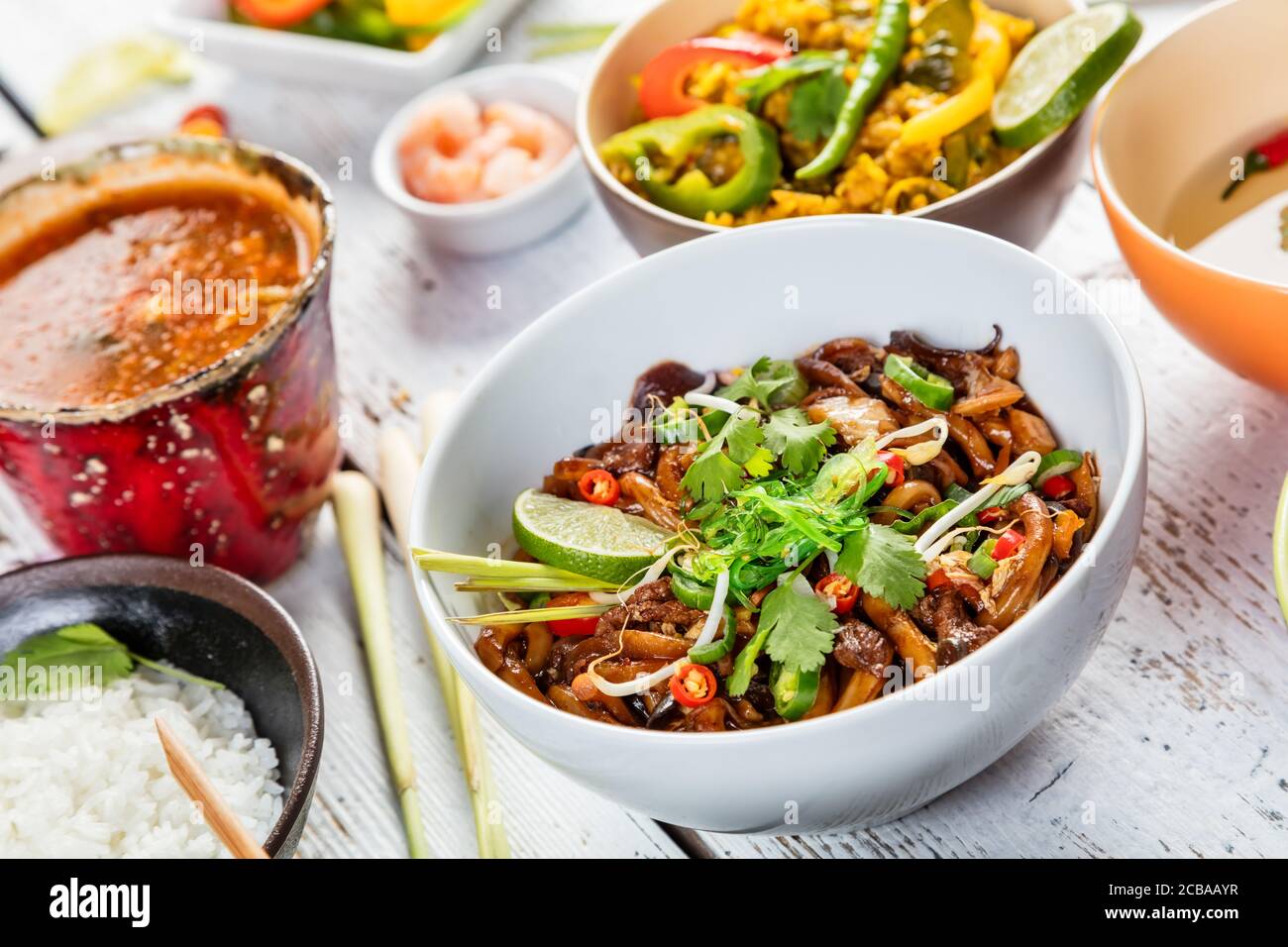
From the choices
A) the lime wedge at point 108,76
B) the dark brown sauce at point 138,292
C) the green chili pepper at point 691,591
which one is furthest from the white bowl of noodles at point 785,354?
the lime wedge at point 108,76

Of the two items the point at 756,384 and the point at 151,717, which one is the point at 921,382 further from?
the point at 151,717

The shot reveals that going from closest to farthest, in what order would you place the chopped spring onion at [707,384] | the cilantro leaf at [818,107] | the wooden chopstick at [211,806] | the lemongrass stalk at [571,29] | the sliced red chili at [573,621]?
the wooden chopstick at [211,806] < the sliced red chili at [573,621] < the chopped spring onion at [707,384] < the cilantro leaf at [818,107] < the lemongrass stalk at [571,29]

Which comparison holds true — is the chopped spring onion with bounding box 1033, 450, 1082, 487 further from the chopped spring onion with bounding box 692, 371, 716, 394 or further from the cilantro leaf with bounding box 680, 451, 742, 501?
the chopped spring onion with bounding box 692, 371, 716, 394

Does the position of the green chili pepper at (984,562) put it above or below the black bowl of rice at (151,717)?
above

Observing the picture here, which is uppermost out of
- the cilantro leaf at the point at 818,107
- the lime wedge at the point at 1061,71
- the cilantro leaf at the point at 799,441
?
the lime wedge at the point at 1061,71

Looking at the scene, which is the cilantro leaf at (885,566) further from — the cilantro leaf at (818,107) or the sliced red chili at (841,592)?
the cilantro leaf at (818,107)

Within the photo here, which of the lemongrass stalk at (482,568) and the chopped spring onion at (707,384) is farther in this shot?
the chopped spring onion at (707,384)

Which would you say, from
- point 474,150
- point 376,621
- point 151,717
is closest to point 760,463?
point 376,621
